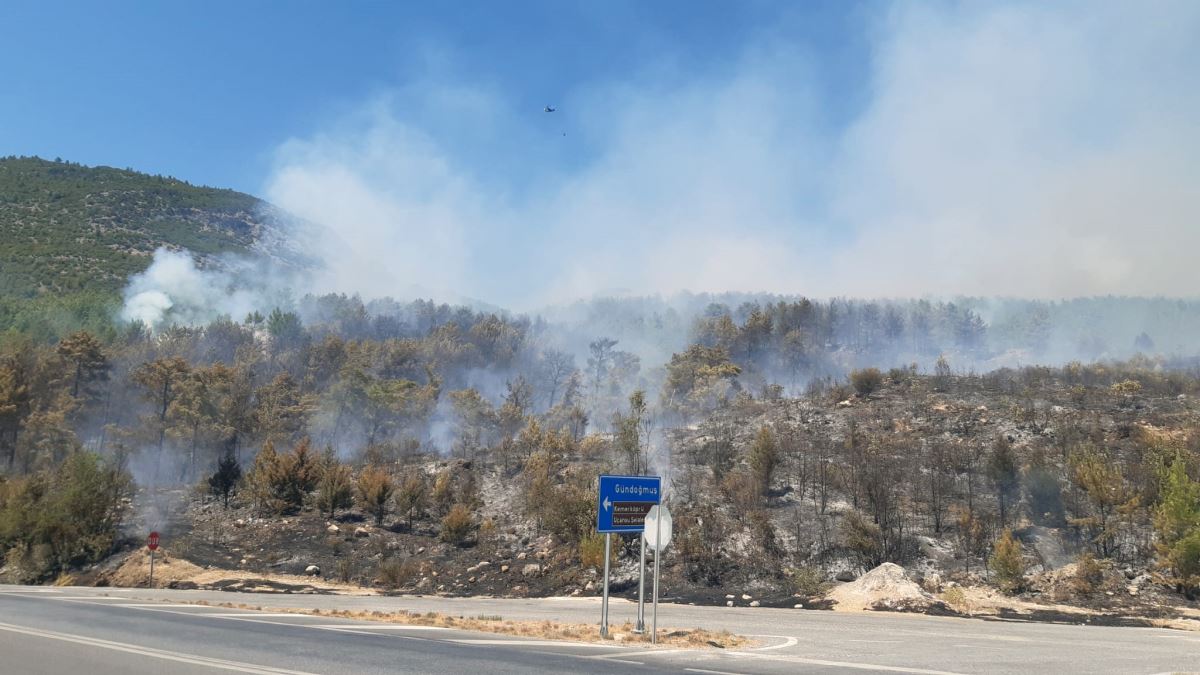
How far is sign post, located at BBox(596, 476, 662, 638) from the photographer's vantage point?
13930 millimetres

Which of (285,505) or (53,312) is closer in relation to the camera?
(285,505)

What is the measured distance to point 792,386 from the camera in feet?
266

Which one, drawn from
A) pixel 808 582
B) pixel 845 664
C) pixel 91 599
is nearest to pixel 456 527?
pixel 91 599

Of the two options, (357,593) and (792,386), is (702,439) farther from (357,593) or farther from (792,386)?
(792,386)

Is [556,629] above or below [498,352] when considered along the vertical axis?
below

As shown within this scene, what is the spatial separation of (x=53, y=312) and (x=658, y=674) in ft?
319

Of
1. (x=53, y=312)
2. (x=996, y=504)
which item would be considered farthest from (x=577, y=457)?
(x=53, y=312)

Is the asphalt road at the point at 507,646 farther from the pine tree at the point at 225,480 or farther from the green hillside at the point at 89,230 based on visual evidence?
the green hillside at the point at 89,230

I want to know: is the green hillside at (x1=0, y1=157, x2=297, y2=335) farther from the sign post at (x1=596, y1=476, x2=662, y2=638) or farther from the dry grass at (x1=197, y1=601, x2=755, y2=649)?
the sign post at (x1=596, y1=476, x2=662, y2=638)

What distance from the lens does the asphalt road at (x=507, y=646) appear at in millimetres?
9977

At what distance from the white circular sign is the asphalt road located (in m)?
1.78

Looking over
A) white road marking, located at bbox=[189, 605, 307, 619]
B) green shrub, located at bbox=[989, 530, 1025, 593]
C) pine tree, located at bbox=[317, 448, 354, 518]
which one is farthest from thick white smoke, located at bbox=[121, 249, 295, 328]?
green shrub, located at bbox=[989, 530, 1025, 593]

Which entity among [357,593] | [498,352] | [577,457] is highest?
[498,352]

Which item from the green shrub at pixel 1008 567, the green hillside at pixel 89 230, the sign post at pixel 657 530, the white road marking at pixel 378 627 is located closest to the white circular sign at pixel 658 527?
the sign post at pixel 657 530
